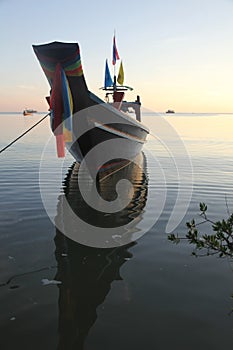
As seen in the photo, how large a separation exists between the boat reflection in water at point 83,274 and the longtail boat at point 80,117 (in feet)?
9.48

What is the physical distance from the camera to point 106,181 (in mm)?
15031

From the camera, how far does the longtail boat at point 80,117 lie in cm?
1037

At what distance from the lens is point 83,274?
6070 millimetres

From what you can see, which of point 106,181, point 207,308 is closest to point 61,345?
point 207,308

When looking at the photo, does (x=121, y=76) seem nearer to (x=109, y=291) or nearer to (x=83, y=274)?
(x=83, y=274)

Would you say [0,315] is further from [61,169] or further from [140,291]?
[61,169]

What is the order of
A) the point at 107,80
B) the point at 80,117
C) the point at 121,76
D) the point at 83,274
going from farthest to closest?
the point at 107,80
the point at 121,76
the point at 80,117
the point at 83,274

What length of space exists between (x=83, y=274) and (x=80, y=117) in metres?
7.65

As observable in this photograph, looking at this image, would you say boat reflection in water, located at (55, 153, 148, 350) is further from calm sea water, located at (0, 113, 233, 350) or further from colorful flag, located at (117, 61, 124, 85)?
colorful flag, located at (117, 61, 124, 85)

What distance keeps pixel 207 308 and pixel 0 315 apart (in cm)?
322

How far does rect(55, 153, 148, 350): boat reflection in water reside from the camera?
4531 mm

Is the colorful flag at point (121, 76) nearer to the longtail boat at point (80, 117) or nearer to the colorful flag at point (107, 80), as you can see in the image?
the colorful flag at point (107, 80)

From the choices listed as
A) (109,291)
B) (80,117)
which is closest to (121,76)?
(80,117)

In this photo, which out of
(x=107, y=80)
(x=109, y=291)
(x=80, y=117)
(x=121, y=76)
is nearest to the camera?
(x=109, y=291)
